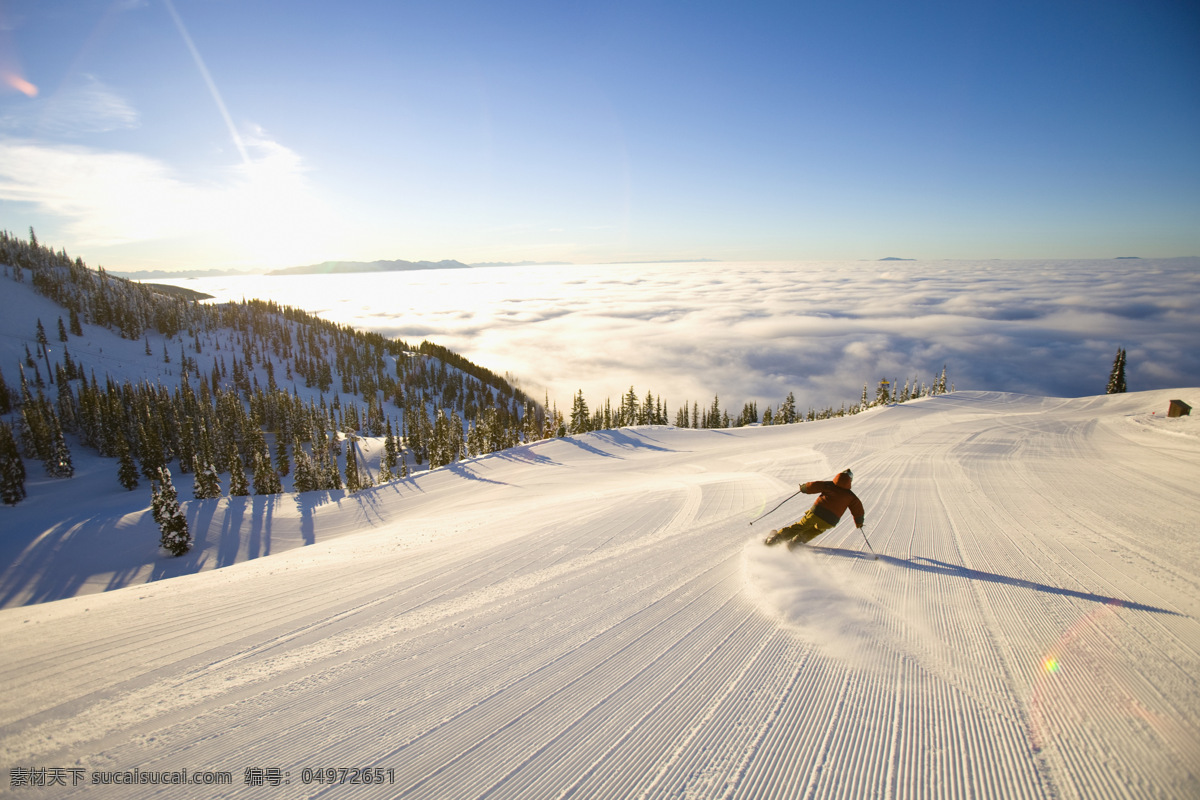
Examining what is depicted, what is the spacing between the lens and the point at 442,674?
4188mm

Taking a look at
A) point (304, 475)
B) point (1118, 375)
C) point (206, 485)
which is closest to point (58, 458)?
point (206, 485)

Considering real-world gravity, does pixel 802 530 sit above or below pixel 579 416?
above

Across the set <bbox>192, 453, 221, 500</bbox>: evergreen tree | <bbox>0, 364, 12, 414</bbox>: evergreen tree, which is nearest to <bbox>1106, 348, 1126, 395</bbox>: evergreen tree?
<bbox>192, 453, 221, 500</bbox>: evergreen tree

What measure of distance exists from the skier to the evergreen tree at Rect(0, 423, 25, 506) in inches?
3226

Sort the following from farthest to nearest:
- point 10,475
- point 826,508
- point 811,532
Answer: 1. point 10,475
2. point 811,532
3. point 826,508

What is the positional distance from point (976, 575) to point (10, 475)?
8549cm

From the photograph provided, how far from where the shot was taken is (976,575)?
19.6 ft

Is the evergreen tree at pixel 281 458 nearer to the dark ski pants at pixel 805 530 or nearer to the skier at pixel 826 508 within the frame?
the dark ski pants at pixel 805 530

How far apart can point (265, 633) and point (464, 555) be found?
305cm

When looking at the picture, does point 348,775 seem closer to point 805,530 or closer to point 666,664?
point 666,664

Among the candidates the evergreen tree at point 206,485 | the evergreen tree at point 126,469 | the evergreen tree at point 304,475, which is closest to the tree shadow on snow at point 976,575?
the evergreen tree at point 304,475

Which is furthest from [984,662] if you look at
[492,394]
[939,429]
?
[492,394]

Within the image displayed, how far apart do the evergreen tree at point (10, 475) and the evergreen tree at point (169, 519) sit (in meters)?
46.9

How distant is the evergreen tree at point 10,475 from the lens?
48.9 m
